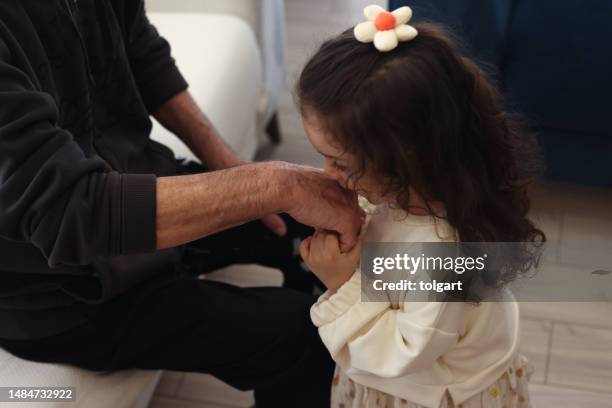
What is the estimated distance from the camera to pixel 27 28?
0.86 m

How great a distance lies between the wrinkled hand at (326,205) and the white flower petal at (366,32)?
211 millimetres

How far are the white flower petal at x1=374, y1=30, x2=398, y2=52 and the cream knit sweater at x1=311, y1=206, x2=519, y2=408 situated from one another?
0.24 metres

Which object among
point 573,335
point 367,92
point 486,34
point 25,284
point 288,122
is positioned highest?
point 367,92

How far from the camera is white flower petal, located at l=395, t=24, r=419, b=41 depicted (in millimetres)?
762

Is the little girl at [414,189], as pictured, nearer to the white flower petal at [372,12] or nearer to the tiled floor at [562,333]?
the white flower petal at [372,12]

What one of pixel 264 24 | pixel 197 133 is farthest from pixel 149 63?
pixel 264 24

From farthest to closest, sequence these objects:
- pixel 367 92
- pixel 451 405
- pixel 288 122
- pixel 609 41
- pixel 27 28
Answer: pixel 288 122 < pixel 609 41 < pixel 451 405 < pixel 27 28 < pixel 367 92

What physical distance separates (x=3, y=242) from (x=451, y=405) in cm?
66

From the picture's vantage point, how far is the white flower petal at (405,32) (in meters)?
0.76

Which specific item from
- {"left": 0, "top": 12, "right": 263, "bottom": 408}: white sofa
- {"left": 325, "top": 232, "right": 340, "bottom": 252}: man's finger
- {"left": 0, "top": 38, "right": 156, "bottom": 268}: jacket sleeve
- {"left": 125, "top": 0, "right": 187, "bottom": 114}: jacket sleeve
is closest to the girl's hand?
{"left": 325, "top": 232, "right": 340, "bottom": 252}: man's finger

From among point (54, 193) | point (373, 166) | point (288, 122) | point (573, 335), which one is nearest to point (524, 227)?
point (373, 166)

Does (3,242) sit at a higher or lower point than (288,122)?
higher

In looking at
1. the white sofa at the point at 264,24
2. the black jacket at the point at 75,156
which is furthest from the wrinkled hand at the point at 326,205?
the white sofa at the point at 264,24

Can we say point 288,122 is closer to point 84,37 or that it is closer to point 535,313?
point 535,313
